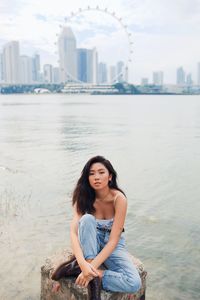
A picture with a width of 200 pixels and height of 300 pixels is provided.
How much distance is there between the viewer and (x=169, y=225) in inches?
293

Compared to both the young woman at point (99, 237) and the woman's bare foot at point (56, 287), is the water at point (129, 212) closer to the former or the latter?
the woman's bare foot at point (56, 287)

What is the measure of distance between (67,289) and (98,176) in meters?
1.17

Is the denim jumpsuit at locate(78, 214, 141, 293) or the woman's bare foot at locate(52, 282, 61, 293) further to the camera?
the woman's bare foot at locate(52, 282, 61, 293)

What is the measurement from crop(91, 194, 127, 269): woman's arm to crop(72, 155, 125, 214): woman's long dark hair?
0.99ft

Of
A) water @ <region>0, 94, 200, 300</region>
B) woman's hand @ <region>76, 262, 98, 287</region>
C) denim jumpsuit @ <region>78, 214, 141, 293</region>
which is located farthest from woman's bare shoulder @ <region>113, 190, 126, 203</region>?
water @ <region>0, 94, 200, 300</region>

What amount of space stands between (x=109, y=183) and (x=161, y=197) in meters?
5.67

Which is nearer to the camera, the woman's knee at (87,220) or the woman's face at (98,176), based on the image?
the woman's knee at (87,220)

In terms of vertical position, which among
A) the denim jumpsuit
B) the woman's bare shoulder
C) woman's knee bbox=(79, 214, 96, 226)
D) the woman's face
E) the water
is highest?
the woman's face

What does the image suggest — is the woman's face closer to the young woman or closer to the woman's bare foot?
the young woman

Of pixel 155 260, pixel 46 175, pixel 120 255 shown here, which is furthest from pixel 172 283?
pixel 46 175

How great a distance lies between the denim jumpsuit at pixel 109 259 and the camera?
363cm

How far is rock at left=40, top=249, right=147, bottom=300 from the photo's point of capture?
364cm

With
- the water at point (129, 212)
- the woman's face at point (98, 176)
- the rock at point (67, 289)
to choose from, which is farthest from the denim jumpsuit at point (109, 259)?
the water at point (129, 212)

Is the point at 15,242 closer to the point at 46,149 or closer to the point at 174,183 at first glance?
the point at 174,183
